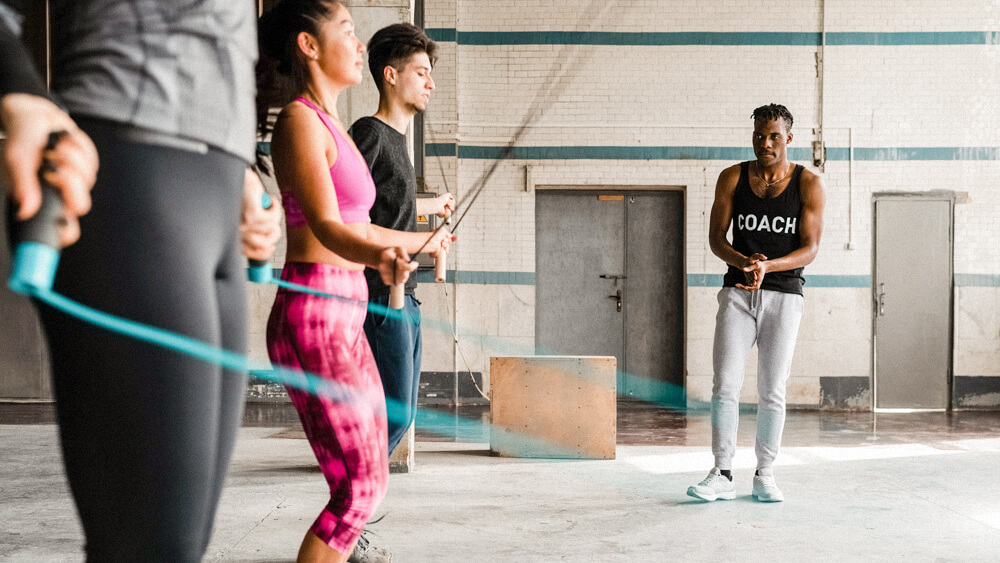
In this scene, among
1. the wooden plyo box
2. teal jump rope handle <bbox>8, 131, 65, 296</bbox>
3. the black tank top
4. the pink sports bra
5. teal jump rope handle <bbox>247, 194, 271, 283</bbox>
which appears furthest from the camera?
A: the wooden plyo box

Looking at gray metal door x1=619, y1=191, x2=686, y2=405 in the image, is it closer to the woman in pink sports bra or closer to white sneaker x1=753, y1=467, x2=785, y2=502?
white sneaker x1=753, y1=467, x2=785, y2=502

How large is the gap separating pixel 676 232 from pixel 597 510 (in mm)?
6010

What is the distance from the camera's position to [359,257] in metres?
1.48

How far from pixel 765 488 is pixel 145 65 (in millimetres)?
3517

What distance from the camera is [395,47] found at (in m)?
2.85

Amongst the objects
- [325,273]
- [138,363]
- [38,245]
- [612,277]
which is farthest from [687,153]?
[38,245]

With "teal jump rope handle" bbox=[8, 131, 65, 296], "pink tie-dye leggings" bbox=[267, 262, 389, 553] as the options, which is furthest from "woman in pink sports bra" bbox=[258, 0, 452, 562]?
"teal jump rope handle" bbox=[8, 131, 65, 296]

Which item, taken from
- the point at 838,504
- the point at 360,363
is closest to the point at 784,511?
the point at 838,504

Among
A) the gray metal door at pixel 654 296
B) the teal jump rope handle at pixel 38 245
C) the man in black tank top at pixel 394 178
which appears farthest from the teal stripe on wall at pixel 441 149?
the teal jump rope handle at pixel 38 245

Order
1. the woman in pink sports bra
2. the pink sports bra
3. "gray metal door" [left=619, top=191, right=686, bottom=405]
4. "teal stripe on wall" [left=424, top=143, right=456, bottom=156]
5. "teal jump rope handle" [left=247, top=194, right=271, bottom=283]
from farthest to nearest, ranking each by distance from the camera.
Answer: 1. "gray metal door" [left=619, top=191, right=686, bottom=405]
2. "teal stripe on wall" [left=424, top=143, right=456, bottom=156]
3. the pink sports bra
4. the woman in pink sports bra
5. "teal jump rope handle" [left=247, top=194, right=271, bottom=283]

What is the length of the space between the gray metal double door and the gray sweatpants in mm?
5324

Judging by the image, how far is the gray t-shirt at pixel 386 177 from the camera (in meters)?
2.84

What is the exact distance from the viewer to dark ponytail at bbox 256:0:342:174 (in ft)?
6.08

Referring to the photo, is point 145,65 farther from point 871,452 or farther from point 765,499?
point 871,452
